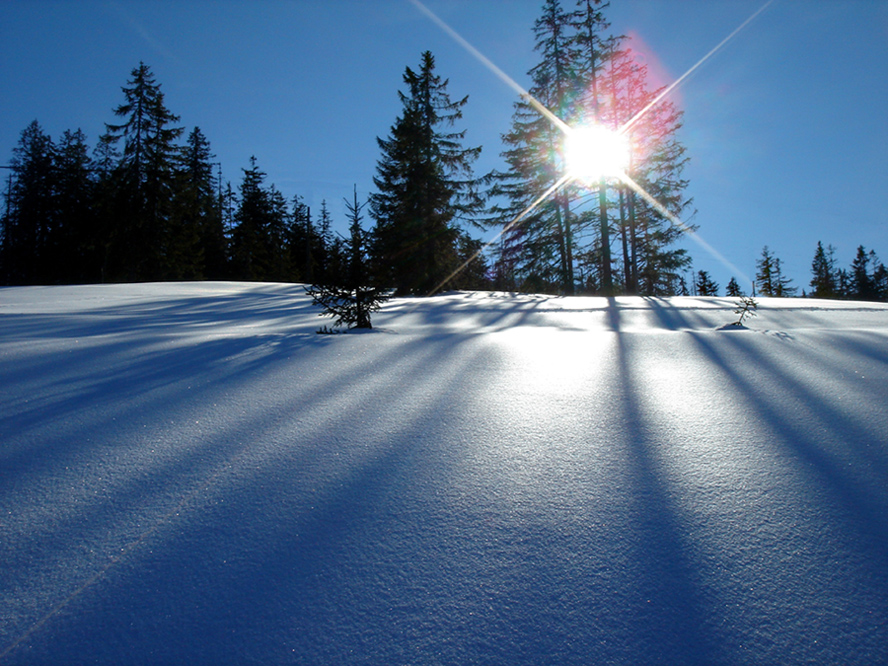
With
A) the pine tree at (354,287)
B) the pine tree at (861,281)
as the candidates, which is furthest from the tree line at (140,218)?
the pine tree at (861,281)

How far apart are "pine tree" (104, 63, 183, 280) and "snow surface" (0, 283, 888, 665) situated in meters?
24.5

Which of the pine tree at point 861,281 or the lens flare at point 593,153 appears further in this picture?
the pine tree at point 861,281

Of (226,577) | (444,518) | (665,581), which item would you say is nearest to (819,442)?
(665,581)

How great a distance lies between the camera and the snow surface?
2.69ft

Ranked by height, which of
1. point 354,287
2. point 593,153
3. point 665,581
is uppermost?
point 593,153

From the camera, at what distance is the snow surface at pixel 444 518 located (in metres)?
0.82

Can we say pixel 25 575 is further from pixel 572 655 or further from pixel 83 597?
pixel 572 655

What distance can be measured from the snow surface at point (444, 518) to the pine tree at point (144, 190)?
2447 cm

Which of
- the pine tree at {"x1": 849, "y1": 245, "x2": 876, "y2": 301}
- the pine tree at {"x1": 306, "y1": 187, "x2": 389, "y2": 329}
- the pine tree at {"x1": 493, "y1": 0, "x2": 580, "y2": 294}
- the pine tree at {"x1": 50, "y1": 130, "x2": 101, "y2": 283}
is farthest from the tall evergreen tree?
the pine tree at {"x1": 849, "y1": 245, "x2": 876, "y2": 301}

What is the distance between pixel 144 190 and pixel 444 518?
2776 cm

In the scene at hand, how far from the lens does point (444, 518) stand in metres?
1.17

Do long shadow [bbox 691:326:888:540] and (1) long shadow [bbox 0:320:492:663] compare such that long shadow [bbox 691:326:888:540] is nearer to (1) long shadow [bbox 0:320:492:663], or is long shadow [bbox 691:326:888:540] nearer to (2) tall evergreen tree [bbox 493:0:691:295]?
(1) long shadow [bbox 0:320:492:663]

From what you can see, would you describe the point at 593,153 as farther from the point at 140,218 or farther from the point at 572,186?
the point at 140,218

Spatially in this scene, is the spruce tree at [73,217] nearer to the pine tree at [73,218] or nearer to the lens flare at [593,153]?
the pine tree at [73,218]
